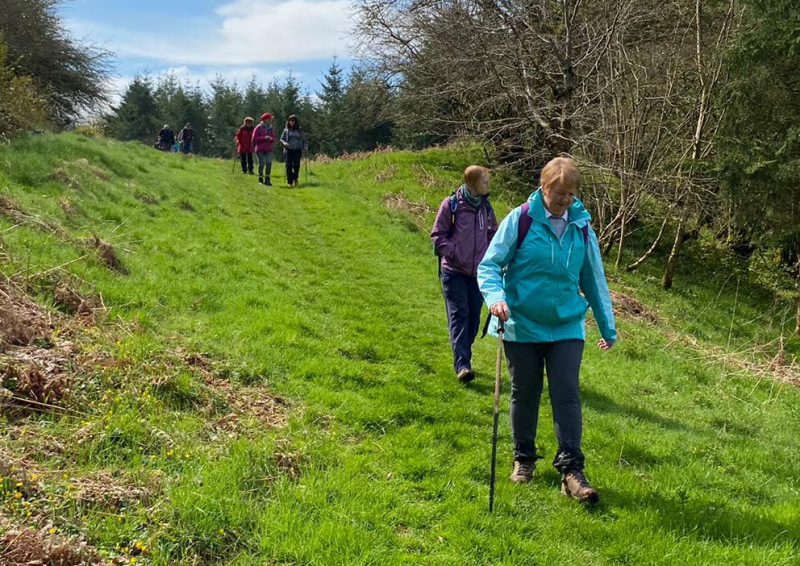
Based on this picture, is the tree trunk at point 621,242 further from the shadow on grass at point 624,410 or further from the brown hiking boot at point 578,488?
the brown hiking boot at point 578,488

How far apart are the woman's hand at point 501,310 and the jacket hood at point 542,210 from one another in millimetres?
692

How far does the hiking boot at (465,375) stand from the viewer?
638 cm

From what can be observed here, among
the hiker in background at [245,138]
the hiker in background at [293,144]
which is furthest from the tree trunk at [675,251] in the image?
the hiker in background at [245,138]

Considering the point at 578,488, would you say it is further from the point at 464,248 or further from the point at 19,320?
the point at 19,320

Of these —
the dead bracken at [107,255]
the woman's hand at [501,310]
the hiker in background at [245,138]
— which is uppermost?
the hiker in background at [245,138]

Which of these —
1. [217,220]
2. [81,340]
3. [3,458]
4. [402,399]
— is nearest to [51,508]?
[3,458]

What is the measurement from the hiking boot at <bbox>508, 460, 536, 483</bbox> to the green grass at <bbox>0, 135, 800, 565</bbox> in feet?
0.29

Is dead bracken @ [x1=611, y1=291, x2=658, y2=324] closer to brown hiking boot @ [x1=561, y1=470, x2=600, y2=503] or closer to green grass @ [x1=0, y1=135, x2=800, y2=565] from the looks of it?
green grass @ [x1=0, y1=135, x2=800, y2=565]

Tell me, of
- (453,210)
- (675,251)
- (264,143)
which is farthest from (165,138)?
(453,210)

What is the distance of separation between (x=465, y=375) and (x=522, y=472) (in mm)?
2116

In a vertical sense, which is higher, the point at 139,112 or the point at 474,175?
the point at 139,112

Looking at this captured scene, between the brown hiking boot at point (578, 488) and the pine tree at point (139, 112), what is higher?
the pine tree at point (139, 112)

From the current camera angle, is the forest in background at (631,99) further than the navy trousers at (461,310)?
Yes

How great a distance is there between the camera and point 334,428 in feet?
16.0
